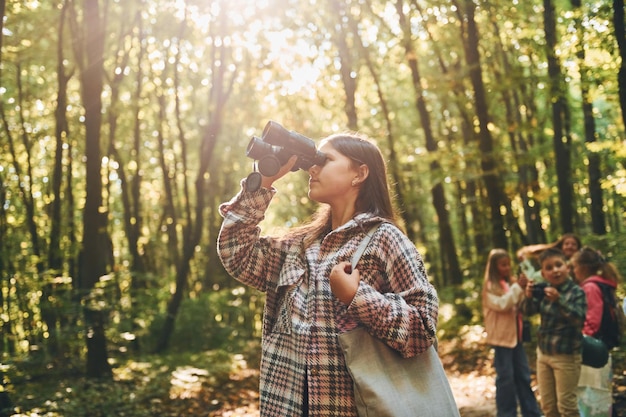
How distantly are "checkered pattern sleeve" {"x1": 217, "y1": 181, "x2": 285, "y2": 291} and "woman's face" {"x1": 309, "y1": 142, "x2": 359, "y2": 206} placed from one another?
0.22m

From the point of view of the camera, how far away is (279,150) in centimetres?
258

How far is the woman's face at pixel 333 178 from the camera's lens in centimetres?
256

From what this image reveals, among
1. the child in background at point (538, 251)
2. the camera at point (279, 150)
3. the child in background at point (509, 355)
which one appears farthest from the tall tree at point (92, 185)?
the camera at point (279, 150)

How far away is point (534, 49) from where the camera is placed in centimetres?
973

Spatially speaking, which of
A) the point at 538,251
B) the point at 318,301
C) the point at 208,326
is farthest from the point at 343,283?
the point at 208,326

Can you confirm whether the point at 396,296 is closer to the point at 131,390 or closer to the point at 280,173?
the point at 280,173

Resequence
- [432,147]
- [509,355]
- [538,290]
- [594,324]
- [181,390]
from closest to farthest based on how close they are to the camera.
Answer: [594,324] → [538,290] → [509,355] → [181,390] → [432,147]

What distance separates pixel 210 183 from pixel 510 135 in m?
13.5

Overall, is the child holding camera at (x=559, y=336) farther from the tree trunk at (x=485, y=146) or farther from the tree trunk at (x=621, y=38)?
the tree trunk at (x=485, y=146)

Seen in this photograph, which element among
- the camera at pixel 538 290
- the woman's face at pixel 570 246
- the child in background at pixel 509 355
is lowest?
the child in background at pixel 509 355

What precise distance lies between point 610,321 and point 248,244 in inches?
166

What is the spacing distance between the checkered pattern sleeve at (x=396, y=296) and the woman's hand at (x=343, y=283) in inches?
0.8

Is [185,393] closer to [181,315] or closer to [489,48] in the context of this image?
[181,315]

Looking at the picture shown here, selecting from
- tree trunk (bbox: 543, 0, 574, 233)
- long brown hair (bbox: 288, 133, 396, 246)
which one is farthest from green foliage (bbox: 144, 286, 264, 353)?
long brown hair (bbox: 288, 133, 396, 246)
